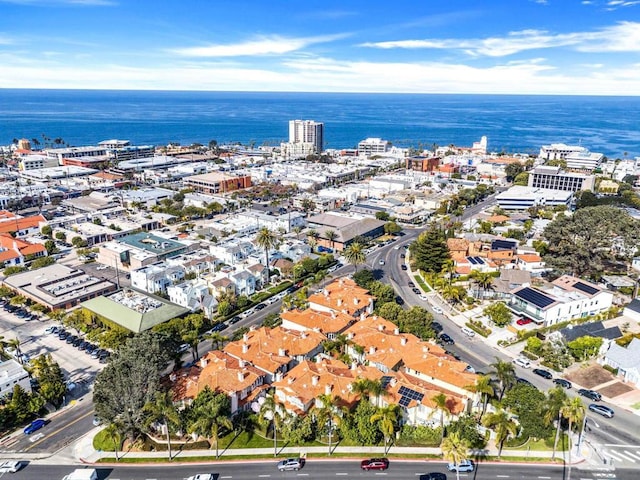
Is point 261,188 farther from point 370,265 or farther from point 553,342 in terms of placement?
point 553,342

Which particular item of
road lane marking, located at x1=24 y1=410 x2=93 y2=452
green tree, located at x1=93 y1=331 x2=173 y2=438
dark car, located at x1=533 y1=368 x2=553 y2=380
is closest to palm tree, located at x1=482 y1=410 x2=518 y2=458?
dark car, located at x1=533 y1=368 x2=553 y2=380

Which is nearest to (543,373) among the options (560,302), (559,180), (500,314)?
(500,314)

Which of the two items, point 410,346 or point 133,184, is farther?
point 133,184

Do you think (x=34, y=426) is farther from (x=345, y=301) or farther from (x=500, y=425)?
(x=500, y=425)

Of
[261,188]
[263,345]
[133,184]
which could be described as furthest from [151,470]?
[133,184]

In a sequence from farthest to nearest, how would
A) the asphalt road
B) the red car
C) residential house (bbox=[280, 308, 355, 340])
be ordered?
residential house (bbox=[280, 308, 355, 340]) → the red car → the asphalt road

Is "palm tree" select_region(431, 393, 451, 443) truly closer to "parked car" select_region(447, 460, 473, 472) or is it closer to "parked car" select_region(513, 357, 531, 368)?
"parked car" select_region(447, 460, 473, 472)

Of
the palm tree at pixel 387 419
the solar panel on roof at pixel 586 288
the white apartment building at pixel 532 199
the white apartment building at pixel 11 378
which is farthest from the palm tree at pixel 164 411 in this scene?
the white apartment building at pixel 532 199
